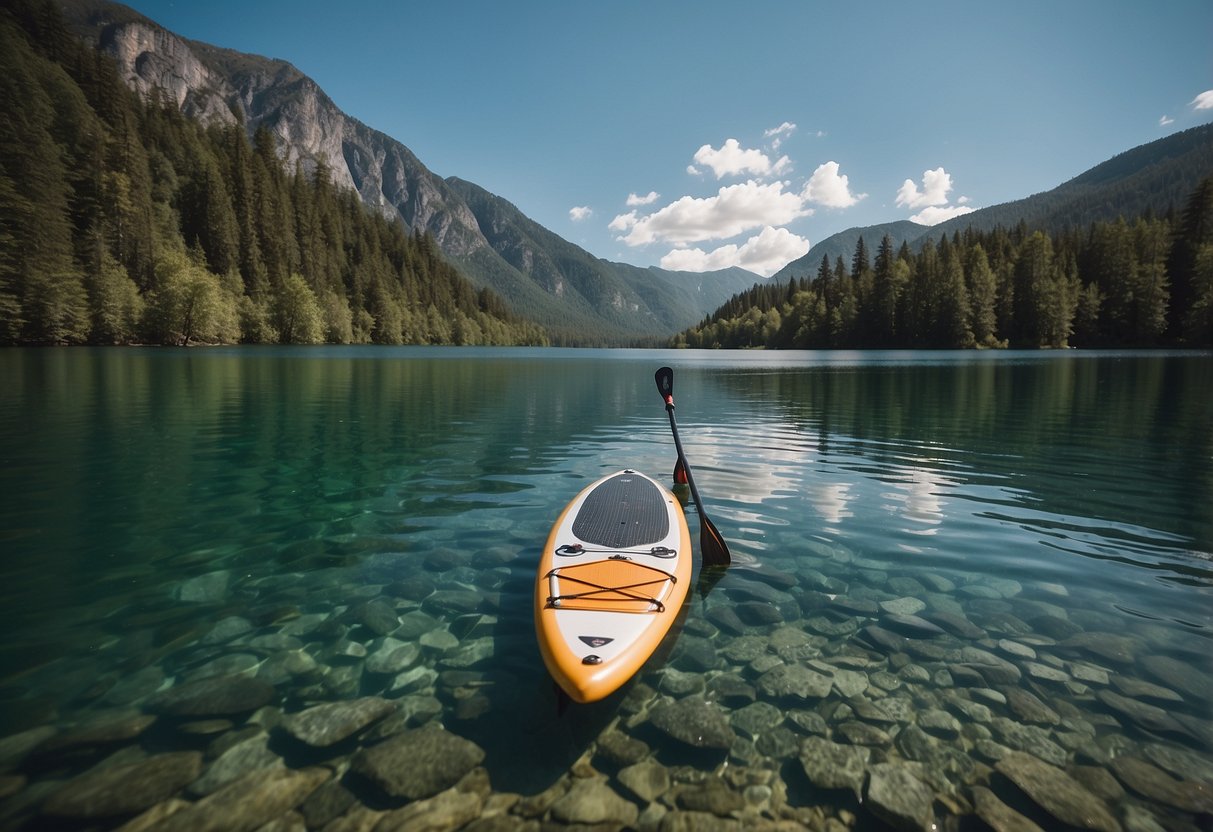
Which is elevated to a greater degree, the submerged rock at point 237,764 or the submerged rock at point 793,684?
the submerged rock at point 793,684

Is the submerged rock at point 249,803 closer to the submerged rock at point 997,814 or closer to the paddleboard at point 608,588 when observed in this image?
the paddleboard at point 608,588

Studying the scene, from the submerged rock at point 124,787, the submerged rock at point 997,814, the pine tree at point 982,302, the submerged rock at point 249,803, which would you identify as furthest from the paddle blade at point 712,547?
the pine tree at point 982,302

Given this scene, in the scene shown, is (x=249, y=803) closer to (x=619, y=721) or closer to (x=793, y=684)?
(x=619, y=721)

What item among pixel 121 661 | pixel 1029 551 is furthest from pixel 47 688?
pixel 1029 551

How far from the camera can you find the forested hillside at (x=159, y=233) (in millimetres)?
59938

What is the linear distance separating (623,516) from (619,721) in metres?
3.70

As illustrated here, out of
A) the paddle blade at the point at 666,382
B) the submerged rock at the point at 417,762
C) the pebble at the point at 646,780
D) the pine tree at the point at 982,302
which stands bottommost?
the pebble at the point at 646,780

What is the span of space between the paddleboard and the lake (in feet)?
2.34

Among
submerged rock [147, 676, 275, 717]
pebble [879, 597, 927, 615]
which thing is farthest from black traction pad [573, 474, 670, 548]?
submerged rock [147, 676, 275, 717]

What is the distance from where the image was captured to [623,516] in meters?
8.50

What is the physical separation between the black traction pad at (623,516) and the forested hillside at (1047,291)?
373 feet

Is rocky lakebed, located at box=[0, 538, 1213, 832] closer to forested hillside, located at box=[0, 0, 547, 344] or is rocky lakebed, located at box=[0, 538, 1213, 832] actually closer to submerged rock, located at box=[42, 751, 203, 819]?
submerged rock, located at box=[42, 751, 203, 819]

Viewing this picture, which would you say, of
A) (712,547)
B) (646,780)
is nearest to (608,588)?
(646,780)

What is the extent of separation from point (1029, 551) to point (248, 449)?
2009cm
